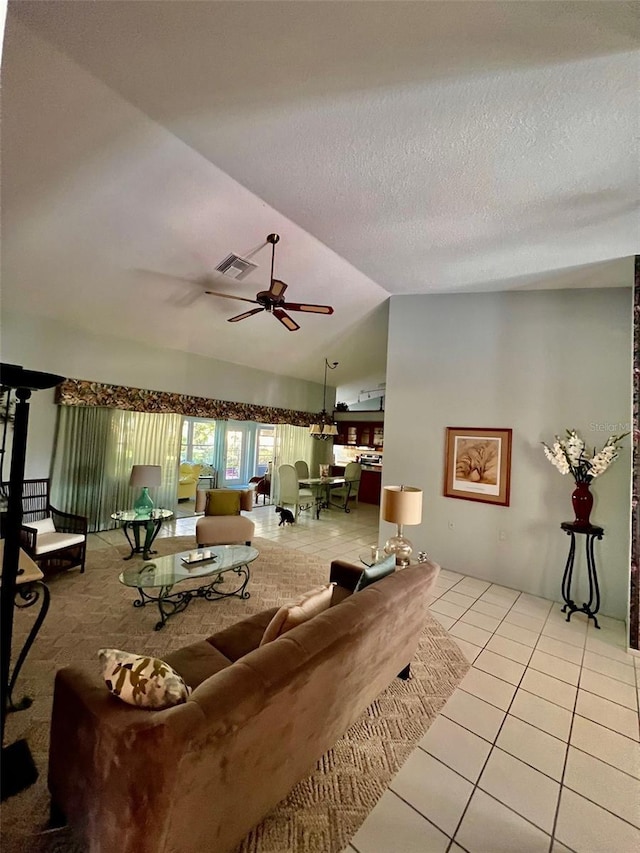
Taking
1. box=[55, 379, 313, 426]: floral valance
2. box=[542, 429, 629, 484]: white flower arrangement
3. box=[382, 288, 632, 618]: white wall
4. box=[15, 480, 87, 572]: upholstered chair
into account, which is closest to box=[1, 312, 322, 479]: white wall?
box=[55, 379, 313, 426]: floral valance

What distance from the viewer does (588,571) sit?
3447 millimetres

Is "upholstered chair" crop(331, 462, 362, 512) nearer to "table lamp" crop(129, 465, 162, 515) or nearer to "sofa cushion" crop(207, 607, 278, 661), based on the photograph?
"table lamp" crop(129, 465, 162, 515)

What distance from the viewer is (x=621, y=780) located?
5.70 ft

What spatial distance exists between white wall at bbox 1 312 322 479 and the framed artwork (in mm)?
4345

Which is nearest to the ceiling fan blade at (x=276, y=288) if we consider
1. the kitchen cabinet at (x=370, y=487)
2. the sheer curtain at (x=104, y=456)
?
the sheer curtain at (x=104, y=456)

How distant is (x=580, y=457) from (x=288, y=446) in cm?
586

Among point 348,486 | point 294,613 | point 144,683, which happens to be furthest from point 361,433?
point 144,683

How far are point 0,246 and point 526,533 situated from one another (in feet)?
20.7

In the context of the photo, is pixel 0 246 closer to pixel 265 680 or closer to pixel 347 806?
pixel 265 680

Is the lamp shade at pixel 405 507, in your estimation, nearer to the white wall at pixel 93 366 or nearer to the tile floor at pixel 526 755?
the tile floor at pixel 526 755

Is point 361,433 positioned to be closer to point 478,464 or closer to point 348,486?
point 348,486

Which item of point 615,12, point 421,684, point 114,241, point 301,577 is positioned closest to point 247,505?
point 301,577

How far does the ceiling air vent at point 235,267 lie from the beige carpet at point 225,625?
361cm

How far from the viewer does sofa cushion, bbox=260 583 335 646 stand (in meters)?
1.60
